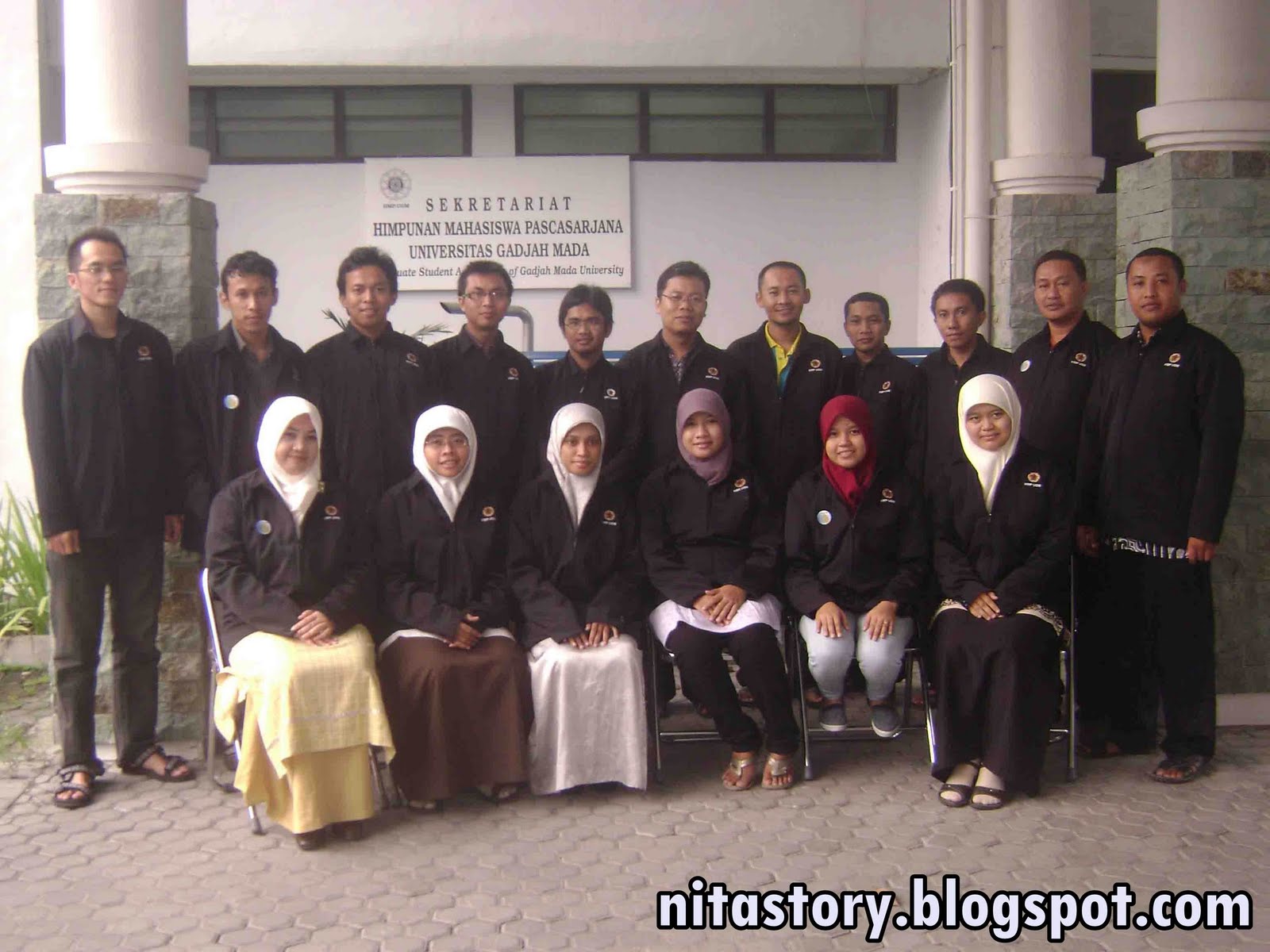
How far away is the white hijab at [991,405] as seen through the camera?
4.98 m

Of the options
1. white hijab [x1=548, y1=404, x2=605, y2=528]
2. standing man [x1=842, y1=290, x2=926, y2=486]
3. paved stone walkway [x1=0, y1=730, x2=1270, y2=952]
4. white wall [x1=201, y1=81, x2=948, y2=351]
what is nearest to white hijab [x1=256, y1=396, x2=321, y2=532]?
white hijab [x1=548, y1=404, x2=605, y2=528]

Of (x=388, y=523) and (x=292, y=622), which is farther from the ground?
(x=388, y=523)

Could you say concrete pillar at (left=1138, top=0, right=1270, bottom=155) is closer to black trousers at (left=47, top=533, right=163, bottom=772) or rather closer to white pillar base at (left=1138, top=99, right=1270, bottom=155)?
white pillar base at (left=1138, top=99, right=1270, bottom=155)

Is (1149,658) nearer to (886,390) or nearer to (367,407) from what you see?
(886,390)

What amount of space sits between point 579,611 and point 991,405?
1.73 metres

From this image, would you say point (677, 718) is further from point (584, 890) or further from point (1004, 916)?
point (1004, 916)

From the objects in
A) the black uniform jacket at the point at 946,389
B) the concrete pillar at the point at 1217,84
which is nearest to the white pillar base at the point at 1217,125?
the concrete pillar at the point at 1217,84

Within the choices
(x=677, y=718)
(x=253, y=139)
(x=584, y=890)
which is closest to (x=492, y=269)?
(x=677, y=718)

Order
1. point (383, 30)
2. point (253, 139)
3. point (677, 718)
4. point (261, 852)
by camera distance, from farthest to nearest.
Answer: point (253, 139) < point (383, 30) < point (677, 718) < point (261, 852)

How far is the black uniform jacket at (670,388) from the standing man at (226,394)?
1486 mm

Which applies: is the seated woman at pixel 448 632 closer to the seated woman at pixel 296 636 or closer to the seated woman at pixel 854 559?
the seated woman at pixel 296 636

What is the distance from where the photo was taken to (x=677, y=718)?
5836mm

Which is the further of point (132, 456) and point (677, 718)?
point (677, 718)

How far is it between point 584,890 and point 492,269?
254cm
